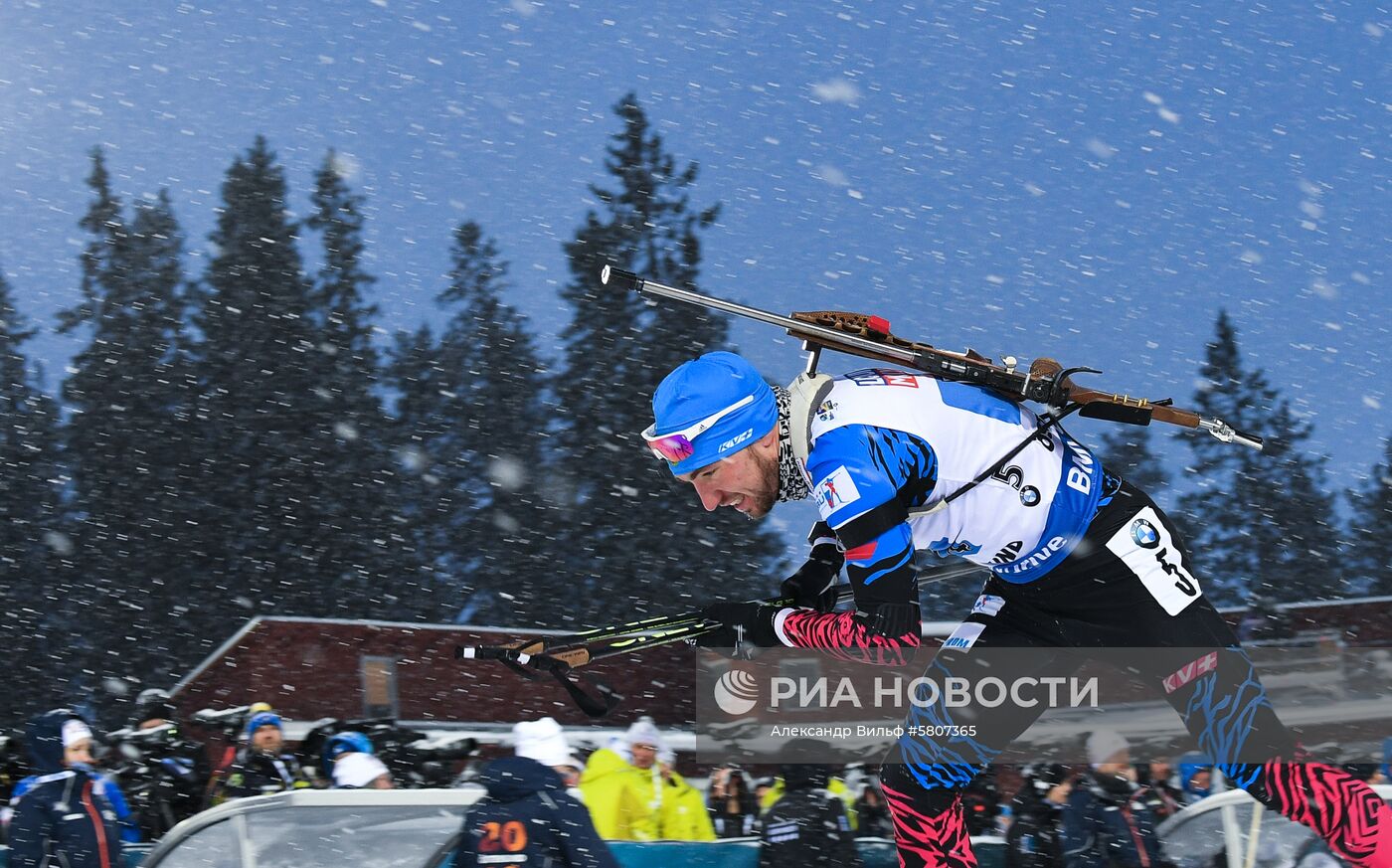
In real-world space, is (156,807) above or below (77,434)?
below

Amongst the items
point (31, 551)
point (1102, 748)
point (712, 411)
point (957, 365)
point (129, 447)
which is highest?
point (129, 447)

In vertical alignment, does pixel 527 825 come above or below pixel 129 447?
below

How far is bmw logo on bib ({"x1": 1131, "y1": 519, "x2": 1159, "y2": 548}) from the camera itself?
12.0ft

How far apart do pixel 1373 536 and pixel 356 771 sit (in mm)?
32093

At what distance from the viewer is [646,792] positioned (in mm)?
6820

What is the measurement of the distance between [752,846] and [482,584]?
20142mm

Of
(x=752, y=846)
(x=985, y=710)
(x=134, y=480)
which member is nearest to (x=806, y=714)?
(x=752, y=846)

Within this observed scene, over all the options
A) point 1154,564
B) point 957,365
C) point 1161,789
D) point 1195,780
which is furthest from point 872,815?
point 957,365

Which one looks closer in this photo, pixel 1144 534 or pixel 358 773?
pixel 1144 534

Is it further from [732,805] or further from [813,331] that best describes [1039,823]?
[813,331]

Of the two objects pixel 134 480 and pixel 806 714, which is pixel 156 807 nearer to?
pixel 806 714

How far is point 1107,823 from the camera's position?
20.1 feet

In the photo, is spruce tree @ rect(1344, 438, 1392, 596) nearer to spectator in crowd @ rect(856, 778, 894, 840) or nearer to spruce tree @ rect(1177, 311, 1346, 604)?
spruce tree @ rect(1177, 311, 1346, 604)

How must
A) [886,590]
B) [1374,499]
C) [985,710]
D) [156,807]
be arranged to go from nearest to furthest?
[886,590] < [985,710] < [156,807] < [1374,499]
